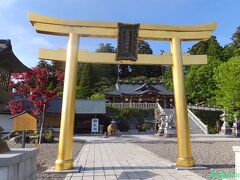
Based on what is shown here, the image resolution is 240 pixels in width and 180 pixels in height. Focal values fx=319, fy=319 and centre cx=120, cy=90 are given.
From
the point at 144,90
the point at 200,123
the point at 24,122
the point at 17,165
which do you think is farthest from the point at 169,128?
the point at 17,165

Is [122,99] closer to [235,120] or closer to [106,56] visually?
[235,120]

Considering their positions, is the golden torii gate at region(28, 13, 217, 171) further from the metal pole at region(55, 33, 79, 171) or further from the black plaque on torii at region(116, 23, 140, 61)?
the black plaque on torii at region(116, 23, 140, 61)

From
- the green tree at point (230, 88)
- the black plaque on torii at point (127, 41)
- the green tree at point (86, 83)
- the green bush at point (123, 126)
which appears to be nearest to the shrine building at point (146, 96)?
the green tree at point (86, 83)

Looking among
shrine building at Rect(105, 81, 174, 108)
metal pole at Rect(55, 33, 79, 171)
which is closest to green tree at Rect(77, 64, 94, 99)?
shrine building at Rect(105, 81, 174, 108)

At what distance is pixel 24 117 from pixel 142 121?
34746 mm

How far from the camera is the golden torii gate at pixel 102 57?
10422mm

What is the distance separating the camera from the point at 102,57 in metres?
11.4

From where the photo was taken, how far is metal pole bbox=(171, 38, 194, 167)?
10.8m

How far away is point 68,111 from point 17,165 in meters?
4.45

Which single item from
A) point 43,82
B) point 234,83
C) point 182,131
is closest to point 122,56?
point 182,131

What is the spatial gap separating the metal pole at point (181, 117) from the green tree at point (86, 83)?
173ft

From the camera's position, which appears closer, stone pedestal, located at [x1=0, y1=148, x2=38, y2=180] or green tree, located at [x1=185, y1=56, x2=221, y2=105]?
stone pedestal, located at [x1=0, y1=148, x2=38, y2=180]

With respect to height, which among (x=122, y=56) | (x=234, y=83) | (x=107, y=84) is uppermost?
(x=107, y=84)

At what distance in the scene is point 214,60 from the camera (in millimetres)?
53625
